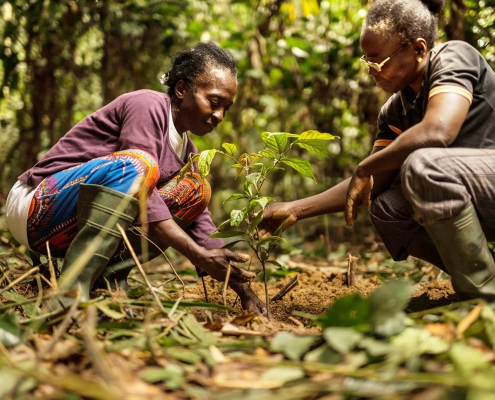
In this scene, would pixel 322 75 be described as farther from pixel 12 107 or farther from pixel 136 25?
pixel 12 107

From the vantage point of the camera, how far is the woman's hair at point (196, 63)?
231cm

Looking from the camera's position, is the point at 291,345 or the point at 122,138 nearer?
the point at 291,345

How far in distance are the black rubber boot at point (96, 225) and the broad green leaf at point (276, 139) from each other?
473mm

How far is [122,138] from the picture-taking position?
2045 millimetres

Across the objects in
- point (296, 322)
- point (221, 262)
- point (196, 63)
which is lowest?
point (296, 322)

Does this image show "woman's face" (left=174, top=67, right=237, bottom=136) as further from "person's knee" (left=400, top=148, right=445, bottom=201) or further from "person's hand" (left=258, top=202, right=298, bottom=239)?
"person's knee" (left=400, top=148, right=445, bottom=201)

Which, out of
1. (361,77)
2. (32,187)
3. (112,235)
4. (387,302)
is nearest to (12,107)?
(361,77)

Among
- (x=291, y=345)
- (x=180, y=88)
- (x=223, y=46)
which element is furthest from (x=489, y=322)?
(x=223, y=46)

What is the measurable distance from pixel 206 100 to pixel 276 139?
49 cm

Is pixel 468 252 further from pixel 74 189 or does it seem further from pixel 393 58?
pixel 74 189

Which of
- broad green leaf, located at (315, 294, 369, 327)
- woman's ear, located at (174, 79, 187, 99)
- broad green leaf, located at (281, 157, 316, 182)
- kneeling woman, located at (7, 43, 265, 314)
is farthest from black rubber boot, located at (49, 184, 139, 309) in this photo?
broad green leaf, located at (315, 294, 369, 327)

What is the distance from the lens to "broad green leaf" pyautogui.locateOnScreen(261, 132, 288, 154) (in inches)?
74.1

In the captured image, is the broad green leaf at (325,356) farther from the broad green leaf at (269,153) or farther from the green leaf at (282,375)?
the broad green leaf at (269,153)

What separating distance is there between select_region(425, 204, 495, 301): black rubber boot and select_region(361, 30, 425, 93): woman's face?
0.59 meters
